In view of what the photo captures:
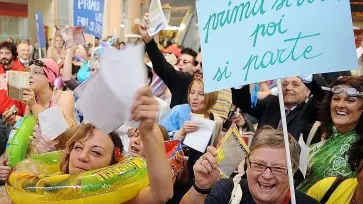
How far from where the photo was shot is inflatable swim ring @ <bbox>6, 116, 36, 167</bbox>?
339 cm

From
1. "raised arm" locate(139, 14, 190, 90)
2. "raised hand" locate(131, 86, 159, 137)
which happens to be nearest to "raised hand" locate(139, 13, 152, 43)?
"raised arm" locate(139, 14, 190, 90)

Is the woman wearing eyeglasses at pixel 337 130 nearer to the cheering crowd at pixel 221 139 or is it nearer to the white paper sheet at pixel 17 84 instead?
the cheering crowd at pixel 221 139

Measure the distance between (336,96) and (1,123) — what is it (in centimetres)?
374

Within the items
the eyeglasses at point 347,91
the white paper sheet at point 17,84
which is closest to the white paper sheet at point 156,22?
the white paper sheet at point 17,84

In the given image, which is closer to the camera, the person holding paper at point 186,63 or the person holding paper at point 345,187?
the person holding paper at point 345,187

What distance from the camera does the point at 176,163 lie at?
326 centimetres

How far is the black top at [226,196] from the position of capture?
2.31 metres

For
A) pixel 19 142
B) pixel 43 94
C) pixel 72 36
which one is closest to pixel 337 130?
pixel 19 142

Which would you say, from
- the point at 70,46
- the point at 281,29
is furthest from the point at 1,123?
the point at 281,29

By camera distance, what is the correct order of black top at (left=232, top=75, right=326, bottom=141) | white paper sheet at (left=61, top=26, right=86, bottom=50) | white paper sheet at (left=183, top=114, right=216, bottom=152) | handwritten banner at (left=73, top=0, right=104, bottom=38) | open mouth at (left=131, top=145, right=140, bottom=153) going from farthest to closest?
handwritten banner at (left=73, top=0, right=104, bottom=38) → white paper sheet at (left=61, top=26, right=86, bottom=50) → black top at (left=232, top=75, right=326, bottom=141) → white paper sheet at (left=183, top=114, right=216, bottom=152) → open mouth at (left=131, top=145, right=140, bottom=153)

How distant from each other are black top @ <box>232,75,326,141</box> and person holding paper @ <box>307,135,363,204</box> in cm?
107

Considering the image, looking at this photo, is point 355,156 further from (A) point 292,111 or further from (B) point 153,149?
(A) point 292,111

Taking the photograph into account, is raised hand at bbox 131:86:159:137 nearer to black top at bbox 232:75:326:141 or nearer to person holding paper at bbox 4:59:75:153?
black top at bbox 232:75:326:141

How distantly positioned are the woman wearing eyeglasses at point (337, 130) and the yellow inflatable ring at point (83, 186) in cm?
100
